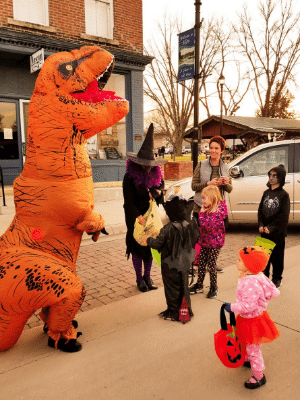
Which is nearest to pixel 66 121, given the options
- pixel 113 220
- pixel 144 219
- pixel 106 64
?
pixel 106 64

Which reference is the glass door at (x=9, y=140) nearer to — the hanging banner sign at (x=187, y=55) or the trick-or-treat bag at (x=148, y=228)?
the hanging banner sign at (x=187, y=55)

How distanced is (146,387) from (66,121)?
202cm

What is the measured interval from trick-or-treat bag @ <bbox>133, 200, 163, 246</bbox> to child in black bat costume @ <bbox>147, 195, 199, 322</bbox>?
403mm

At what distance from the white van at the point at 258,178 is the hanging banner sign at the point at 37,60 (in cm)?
509

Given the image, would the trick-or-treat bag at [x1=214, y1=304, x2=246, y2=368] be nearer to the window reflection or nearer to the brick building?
the window reflection

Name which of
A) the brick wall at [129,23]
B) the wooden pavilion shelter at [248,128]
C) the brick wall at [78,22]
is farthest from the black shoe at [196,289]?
the wooden pavilion shelter at [248,128]

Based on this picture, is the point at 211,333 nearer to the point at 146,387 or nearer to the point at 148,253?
the point at 146,387

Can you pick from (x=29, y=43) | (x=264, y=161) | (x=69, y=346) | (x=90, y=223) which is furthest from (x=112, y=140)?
(x=69, y=346)

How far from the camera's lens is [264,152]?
7031 mm

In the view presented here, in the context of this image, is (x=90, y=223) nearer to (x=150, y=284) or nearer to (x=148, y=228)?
(x=148, y=228)

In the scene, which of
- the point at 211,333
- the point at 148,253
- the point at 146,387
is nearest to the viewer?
the point at 146,387

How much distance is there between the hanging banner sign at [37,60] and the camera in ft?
29.1

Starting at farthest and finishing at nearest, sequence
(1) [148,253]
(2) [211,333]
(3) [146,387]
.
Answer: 1. (1) [148,253]
2. (2) [211,333]
3. (3) [146,387]

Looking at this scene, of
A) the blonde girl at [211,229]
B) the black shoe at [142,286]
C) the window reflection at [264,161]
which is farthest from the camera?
the window reflection at [264,161]
